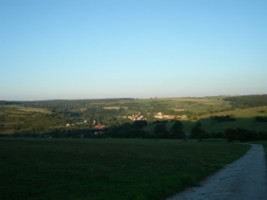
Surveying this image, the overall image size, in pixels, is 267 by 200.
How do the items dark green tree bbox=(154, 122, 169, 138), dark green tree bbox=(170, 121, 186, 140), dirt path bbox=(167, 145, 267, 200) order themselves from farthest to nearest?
dark green tree bbox=(154, 122, 169, 138) < dark green tree bbox=(170, 121, 186, 140) < dirt path bbox=(167, 145, 267, 200)

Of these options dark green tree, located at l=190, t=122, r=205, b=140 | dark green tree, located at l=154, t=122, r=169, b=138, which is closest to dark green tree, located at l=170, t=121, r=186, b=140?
dark green tree, located at l=154, t=122, r=169, b=138

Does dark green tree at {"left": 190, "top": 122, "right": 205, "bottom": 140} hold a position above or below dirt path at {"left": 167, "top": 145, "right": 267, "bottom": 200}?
below

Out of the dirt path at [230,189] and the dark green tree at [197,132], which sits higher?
the dirt path at [230,189]

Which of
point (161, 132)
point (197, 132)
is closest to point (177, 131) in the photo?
point (161, 132)

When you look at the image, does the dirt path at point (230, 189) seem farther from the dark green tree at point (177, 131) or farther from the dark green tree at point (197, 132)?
the dark green tree at point (177, 131)

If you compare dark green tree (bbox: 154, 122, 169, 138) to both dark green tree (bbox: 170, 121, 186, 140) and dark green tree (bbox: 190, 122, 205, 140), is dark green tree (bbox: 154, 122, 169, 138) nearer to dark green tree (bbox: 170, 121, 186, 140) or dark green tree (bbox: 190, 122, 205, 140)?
dark green tree (bbox: 170, 121, 186, 140)

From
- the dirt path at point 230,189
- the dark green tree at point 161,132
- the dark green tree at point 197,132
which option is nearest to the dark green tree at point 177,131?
the dark green tree at point 161,132

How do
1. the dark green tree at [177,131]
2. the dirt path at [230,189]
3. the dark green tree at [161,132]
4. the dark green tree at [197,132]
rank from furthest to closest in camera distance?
the dark green tree at [161,132], the dark green tree at [177,131], the dark green tree at [197,132], the dirt path at [230,189]

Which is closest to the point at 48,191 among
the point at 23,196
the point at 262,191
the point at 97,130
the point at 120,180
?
the point at 23,196

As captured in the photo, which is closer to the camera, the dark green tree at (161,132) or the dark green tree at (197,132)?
the dark green tree at (197,132)

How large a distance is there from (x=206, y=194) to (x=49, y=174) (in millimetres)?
11979

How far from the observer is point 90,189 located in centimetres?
2119

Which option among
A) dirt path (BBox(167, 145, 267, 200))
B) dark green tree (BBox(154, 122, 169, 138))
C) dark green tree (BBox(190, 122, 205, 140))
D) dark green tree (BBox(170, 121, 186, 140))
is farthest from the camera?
dark green tree (BBox(154, 122, 169, 138))

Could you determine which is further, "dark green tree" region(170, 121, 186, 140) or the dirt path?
"dark green tree" region(170, 121, 186, 140)
